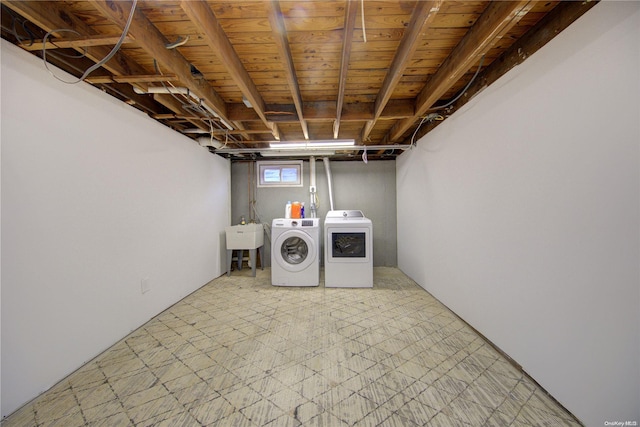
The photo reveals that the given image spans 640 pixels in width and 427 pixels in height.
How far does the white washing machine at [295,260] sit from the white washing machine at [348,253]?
0.63 feet

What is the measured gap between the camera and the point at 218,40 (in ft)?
4.42

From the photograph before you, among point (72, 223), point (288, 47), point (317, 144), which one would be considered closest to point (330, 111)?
point (317, 144)

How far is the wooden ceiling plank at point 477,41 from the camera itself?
113 cm

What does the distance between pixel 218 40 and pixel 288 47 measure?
1.48 feet

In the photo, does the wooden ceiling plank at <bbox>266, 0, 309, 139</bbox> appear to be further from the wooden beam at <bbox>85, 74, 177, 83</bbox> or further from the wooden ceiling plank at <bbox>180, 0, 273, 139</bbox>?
the wooden beam at <bbox>85, 74, 177, 83</bbox>

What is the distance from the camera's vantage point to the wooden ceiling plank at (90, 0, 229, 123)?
3.66ft

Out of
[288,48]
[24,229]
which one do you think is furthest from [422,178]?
[24,229]

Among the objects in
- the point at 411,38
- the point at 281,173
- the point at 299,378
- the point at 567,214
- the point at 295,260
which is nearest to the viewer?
the point at 567,214

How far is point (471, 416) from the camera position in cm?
118

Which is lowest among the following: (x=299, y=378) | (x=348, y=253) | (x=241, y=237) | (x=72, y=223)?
(x=299, y=378)

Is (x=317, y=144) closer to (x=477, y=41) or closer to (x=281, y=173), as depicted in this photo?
(x=281, y=173)

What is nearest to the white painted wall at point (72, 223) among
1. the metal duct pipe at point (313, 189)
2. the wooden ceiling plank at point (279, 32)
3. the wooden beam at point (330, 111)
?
the wooden beam at point (330, 111)

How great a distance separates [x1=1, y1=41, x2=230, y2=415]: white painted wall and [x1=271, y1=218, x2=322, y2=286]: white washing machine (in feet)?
4.21

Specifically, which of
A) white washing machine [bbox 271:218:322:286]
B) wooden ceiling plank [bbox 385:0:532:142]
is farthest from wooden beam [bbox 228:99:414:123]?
white washing machine [bbox 271:218:322:286]
